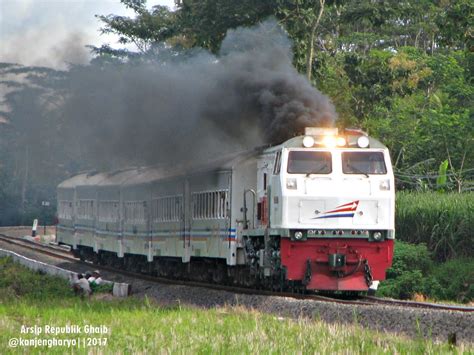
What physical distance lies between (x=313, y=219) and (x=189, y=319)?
377 centimetres

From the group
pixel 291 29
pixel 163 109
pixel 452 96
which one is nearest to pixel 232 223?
pixel 163 109

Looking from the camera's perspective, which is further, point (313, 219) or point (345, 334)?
point (313, 219)

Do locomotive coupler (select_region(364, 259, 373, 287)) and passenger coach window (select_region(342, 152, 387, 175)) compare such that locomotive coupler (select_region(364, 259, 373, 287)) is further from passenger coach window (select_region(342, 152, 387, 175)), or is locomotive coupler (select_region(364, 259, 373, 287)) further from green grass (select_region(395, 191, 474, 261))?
green grass (select_region(395, 191, 474, 261))

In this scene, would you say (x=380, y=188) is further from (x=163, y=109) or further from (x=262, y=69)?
(x=163, y=109)

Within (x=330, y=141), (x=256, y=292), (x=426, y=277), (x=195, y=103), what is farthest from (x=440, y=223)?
(x=330, y=141)

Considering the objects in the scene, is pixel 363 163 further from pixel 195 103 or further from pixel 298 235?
pixel 195 103

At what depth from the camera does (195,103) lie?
2744 cm

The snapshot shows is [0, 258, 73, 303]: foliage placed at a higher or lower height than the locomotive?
lower

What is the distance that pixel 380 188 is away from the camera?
19609 mm

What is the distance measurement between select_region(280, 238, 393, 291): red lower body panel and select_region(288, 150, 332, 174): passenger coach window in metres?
1.32

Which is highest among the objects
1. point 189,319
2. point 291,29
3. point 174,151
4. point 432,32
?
point 432,32

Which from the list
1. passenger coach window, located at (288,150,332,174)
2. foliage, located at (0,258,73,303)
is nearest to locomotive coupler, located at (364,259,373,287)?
passenger coach window, located at (288,150,332,174)

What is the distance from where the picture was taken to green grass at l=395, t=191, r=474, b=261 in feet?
96.3

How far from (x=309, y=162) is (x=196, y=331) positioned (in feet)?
19.0
